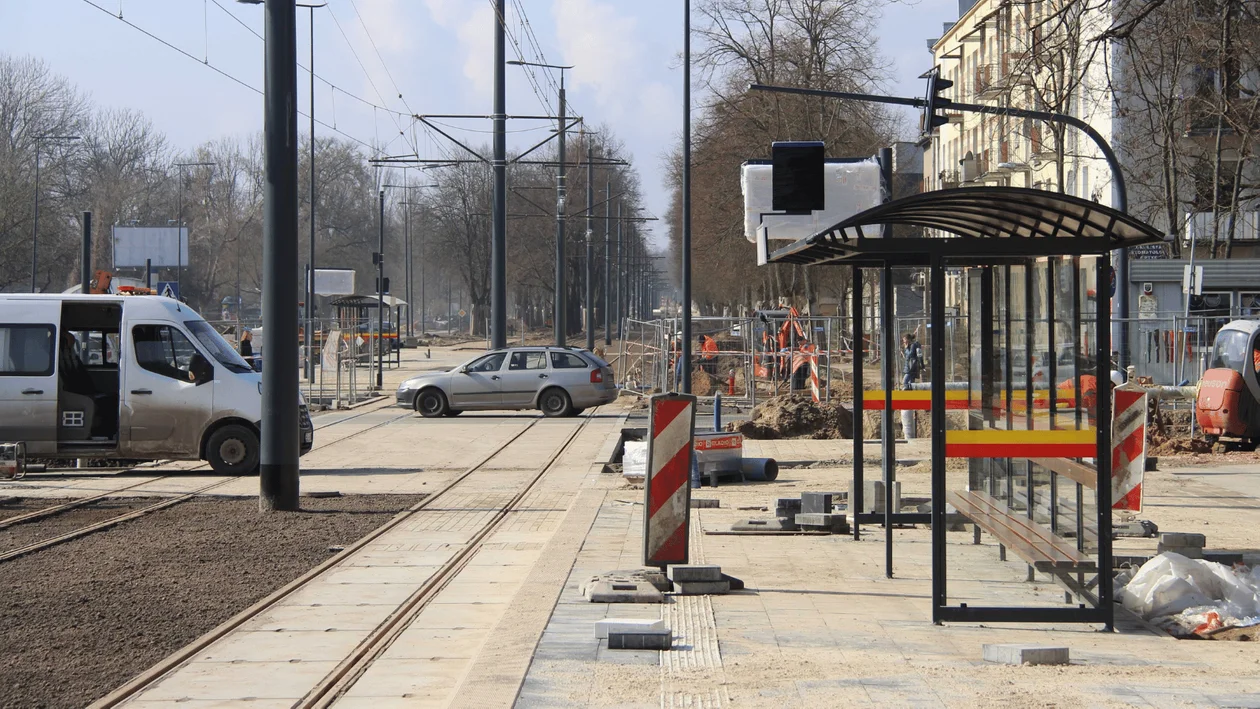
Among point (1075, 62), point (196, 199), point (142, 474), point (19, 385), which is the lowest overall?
point (142, 474)

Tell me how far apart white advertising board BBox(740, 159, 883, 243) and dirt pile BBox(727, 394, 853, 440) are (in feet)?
17.0

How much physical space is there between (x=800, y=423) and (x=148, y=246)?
218ft

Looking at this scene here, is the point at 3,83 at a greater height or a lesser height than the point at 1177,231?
greater

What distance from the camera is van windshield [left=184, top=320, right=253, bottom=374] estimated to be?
17.5 m

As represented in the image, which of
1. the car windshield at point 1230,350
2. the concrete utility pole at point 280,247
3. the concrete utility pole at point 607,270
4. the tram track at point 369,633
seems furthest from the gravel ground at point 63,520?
the concrete utility pole at point 607,270

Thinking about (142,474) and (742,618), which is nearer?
(742,618)

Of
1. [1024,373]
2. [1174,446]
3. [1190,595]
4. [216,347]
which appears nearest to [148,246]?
[216,347]

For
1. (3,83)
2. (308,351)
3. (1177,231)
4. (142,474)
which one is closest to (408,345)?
(3,83)

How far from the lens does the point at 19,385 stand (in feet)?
56.7

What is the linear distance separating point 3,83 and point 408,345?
2876cm

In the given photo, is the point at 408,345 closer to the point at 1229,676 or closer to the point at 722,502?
the point at 722,502

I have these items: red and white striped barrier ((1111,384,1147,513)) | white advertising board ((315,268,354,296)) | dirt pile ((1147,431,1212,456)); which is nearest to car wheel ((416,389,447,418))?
dirt pile ((1147,431,1212,456))

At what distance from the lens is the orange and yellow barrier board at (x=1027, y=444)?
7613 mm

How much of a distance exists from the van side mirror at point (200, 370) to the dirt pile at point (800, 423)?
32.4ft
